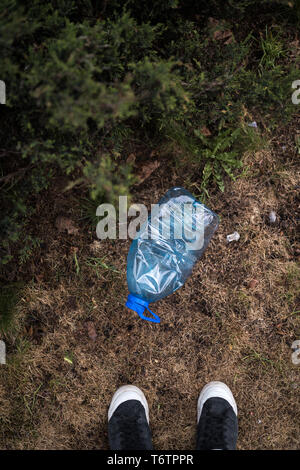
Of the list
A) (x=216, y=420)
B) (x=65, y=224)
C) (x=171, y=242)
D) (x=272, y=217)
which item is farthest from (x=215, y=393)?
(x=65, y=224)

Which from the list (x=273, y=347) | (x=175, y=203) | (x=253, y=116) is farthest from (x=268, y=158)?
(x=273, y=347)

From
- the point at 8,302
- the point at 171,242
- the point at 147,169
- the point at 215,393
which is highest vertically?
the point at 147,169

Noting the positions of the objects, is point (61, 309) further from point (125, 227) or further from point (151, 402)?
point (151, 402)

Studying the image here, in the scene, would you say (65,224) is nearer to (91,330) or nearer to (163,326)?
(91,330)

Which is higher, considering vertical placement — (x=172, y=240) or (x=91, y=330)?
(x=172, y=240)

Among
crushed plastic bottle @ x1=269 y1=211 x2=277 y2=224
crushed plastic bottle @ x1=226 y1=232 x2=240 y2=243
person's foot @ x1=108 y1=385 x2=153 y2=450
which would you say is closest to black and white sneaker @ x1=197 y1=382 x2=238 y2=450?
person's foot @ x1=108 y1=385 x2=153 y2=450

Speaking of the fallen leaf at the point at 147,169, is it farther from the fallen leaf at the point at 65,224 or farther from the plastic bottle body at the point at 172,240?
the fallen leaf at the point at 65,224
